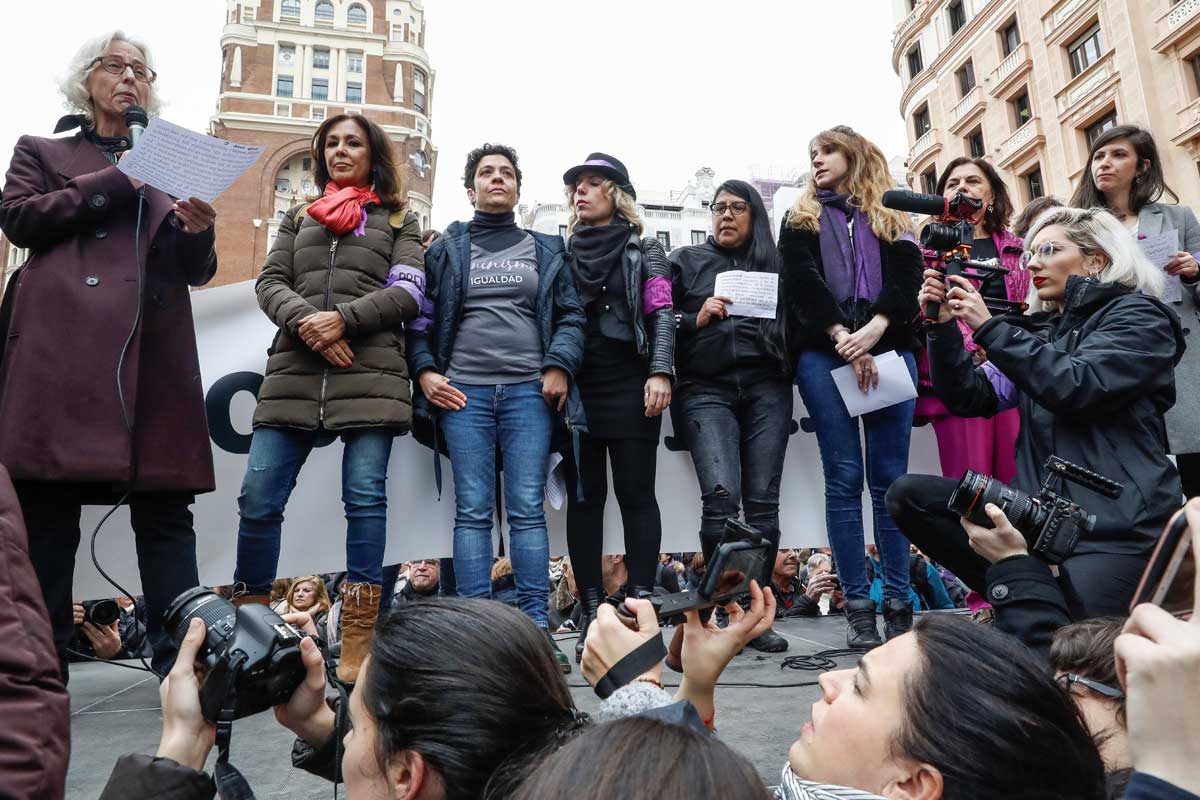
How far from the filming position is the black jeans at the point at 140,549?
7.53 ft

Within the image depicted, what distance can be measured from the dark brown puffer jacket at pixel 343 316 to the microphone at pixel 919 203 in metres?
1.78

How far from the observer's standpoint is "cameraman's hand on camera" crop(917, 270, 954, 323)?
104 inches

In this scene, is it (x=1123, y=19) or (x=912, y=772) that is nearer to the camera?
(x=912, y=772)

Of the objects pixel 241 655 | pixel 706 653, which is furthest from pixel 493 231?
pixel 241 655

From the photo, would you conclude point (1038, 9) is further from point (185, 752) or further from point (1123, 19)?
point (185, 752)

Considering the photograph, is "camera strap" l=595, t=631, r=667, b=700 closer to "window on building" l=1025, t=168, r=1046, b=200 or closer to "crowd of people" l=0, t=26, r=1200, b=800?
"crowd of people" l=0, t=26, r=1200, b=800

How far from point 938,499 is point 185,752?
6.97 feet

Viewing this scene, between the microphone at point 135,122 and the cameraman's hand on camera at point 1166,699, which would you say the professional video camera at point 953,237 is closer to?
the cameraman's hand on camera at point 1166,699

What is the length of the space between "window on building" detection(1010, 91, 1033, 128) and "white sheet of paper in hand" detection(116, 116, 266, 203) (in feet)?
79.8

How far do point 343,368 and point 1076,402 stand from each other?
7.63 feet

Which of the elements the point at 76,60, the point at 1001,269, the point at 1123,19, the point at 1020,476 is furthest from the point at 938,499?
the point at 1123,19

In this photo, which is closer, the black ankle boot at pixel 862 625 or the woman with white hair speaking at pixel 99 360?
the woman with white hair speaking at pixel 99 360

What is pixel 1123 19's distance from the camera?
60.6ft

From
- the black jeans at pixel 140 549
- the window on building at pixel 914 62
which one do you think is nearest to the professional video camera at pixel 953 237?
the black jeans at pixel 140 549
